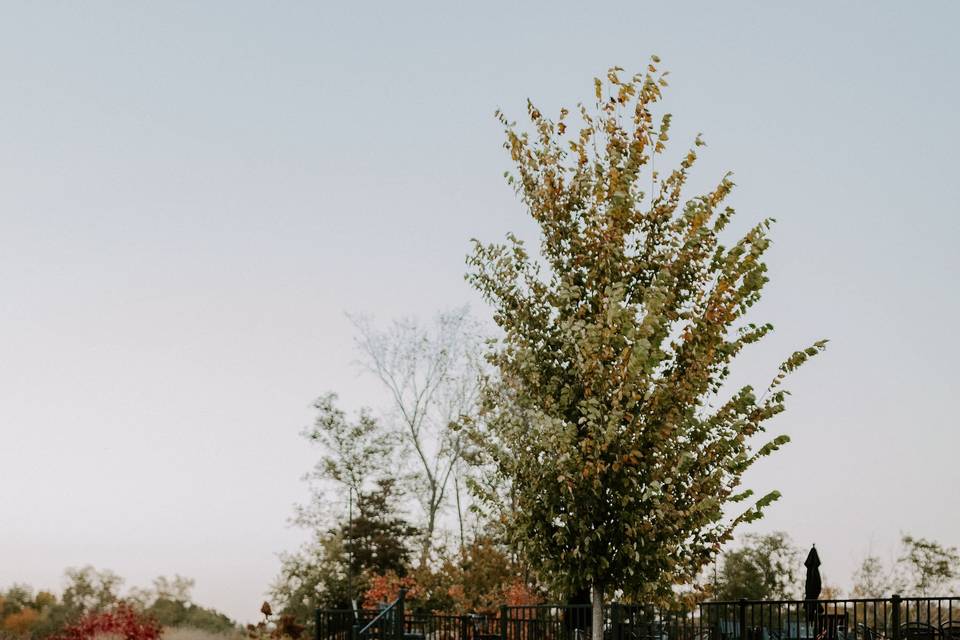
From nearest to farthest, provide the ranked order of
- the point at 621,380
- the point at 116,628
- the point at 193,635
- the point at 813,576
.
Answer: the point at 621,380 < the point at 813,576 < the point at 116,628 < the point at 193,635

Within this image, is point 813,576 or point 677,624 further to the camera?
point 813,576

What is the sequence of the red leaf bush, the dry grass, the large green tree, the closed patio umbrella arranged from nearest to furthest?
the large green tree < the closed patio umbrella < the red leaf bush < the dry grass

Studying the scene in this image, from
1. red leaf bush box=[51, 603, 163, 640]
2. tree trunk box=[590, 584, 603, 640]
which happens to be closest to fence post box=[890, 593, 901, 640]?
tree trunk box=[590, 584, 603, 640]

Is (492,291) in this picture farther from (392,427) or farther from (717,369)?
(392,427)

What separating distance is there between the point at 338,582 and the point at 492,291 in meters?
25.9

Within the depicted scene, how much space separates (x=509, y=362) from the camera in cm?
1145

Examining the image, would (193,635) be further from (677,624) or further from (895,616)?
(895,616)

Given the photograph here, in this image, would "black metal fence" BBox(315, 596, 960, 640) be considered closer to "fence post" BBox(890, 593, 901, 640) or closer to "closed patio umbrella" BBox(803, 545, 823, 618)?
"fence post" BBox(890, 593, 901, 640)

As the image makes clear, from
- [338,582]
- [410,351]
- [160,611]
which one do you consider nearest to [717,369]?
[410,351]

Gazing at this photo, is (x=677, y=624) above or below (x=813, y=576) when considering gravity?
below

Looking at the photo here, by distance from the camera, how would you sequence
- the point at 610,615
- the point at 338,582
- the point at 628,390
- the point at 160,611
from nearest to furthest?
the point at 628,390 → the point at 610,615 → the point at 160,611 → the point at 338,582

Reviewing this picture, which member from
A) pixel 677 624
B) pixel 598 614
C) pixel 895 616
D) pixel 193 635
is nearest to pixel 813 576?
pixel 895 616

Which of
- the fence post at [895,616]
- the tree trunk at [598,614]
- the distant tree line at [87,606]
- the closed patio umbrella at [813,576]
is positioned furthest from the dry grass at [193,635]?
the fence post at [895,616]

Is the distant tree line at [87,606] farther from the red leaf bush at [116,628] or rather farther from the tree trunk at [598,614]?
the tree trunk at [598,614]
